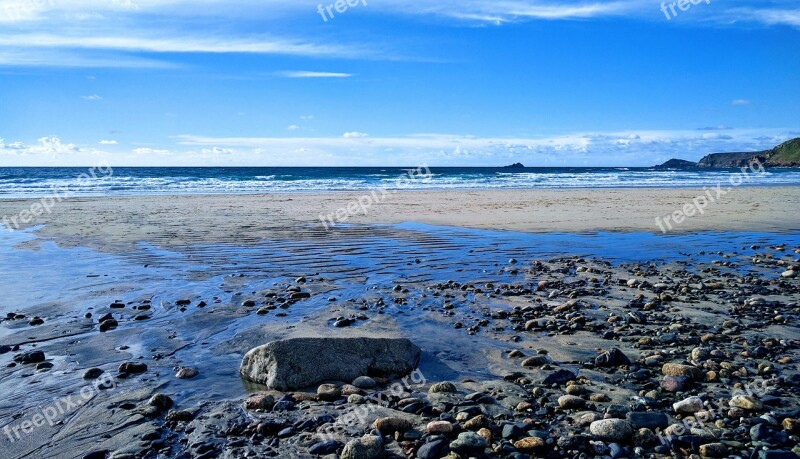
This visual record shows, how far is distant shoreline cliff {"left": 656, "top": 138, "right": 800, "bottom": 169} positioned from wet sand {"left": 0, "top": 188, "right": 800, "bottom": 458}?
124705 mm

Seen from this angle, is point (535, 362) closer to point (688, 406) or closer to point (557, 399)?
point (557, 399)

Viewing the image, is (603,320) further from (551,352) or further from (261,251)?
(261,251)

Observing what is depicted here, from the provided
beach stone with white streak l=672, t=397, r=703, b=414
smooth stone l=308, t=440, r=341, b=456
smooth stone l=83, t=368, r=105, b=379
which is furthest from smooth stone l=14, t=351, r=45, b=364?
beach stone with white streak l=672, t=397, r=703, b=414

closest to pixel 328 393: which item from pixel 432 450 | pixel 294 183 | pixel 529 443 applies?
pixel 432 450

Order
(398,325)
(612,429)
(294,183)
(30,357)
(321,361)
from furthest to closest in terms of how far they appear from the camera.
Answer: (294,183)
(398,325)
(30,357)
(321,361)
(612,429)

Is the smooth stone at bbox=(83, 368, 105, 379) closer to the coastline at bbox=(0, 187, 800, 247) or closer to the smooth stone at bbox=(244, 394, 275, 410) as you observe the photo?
the smooth stone at bbox=(244, 394, 275, 410)

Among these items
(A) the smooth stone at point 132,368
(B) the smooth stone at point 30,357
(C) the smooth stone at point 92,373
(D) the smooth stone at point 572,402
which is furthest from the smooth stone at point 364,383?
(B) the smooth stone at point 30,357

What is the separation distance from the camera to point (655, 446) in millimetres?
3922

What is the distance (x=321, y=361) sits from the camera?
524 centimetres

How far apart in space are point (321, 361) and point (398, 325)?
1988mm

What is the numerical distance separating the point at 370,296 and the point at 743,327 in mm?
4988

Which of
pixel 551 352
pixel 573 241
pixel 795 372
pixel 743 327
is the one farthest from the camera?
pixel 573 241

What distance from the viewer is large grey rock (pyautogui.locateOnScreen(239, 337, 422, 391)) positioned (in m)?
5.12

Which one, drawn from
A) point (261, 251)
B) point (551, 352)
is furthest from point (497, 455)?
point (261, 251)
